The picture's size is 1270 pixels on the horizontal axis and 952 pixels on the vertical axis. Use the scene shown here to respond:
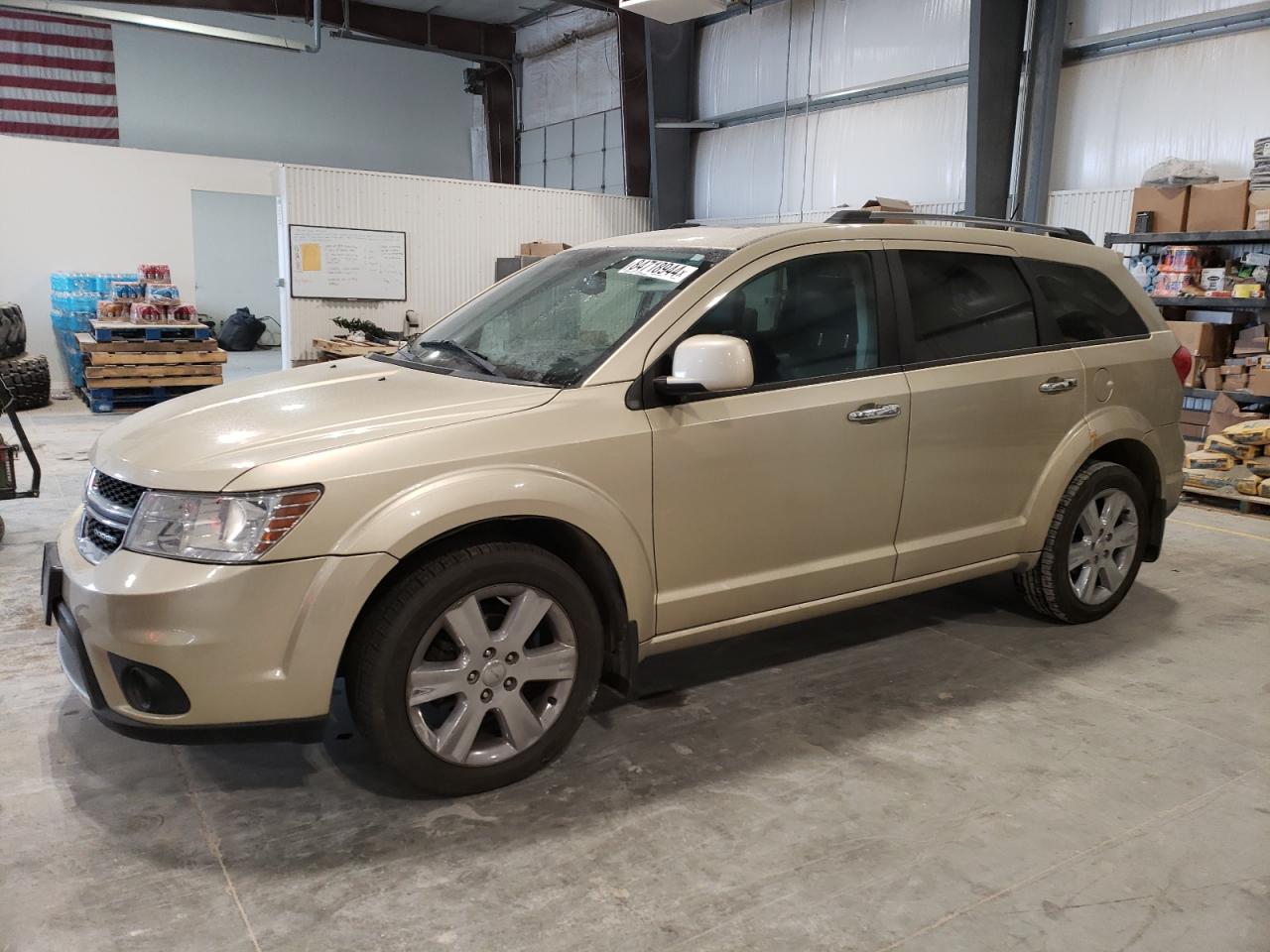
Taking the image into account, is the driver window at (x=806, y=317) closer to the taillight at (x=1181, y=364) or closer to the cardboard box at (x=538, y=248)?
the taillight at (x=1181, y=364)

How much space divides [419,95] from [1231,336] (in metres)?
16.4

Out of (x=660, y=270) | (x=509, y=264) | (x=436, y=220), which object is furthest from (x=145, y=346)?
(x=660, y=270)

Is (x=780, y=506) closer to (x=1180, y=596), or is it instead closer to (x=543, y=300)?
(x=543, y=300)

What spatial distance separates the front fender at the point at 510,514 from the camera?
2.35 metres

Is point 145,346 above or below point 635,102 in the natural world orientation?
below

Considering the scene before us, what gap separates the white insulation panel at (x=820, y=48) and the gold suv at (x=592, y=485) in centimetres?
858

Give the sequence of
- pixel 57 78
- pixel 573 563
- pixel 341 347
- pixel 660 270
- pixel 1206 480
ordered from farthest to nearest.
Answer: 1. pixel 57 78
2. pixel 341 347
3. pixel 1206 480
4. pixel 660 270
5. pixel 573 563

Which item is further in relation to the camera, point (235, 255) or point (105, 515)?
point (235, 255)

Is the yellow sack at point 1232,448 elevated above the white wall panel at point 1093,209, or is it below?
below

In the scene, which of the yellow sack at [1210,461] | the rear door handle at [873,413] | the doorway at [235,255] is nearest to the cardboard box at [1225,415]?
the yellow sack at [1210,461]

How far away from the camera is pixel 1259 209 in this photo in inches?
307

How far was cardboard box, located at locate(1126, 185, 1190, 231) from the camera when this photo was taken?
8.34 m

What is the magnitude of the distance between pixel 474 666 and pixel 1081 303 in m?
2.92

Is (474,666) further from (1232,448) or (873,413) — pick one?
(1232,448)
